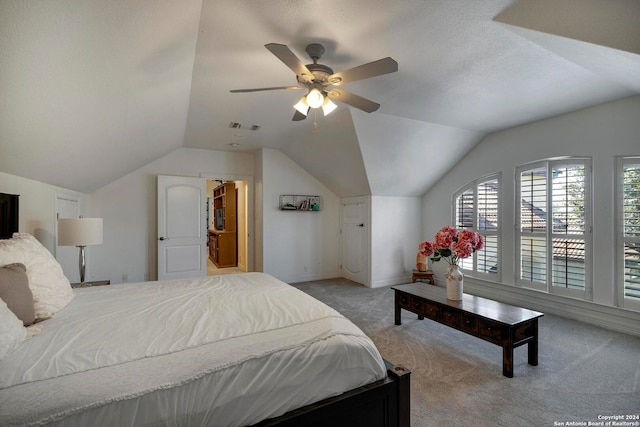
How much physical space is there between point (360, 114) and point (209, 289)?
2678mm

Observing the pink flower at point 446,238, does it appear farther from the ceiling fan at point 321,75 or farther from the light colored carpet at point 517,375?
the ceiling fan at point 321,75

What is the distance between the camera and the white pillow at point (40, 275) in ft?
5.13

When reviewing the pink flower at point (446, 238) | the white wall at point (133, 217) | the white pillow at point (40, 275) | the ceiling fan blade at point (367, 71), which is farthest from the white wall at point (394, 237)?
the white pillow at point (40, 275)

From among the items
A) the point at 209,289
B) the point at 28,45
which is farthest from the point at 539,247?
the point at 28,45

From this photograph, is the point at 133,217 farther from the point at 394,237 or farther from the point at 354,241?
the point at 394,237

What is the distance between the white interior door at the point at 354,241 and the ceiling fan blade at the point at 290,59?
136 inches

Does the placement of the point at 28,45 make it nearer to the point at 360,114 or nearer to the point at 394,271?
the point at 360,114

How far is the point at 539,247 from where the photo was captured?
3.99 metres

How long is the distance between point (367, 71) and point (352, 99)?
1.51 feet

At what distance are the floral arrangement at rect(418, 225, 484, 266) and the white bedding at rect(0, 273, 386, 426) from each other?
170 cm

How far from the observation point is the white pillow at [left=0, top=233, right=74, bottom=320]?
1.56 meters

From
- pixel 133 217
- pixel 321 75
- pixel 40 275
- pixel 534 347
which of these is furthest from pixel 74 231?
pixel 534 347

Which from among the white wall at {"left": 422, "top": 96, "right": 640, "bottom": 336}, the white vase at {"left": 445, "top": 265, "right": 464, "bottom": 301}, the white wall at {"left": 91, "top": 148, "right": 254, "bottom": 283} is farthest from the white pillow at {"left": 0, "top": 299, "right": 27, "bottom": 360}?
the white wall at {"left": 422, "top": 96, "right": 640, "bottom": 336}

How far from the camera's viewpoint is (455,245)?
9.35 feet
